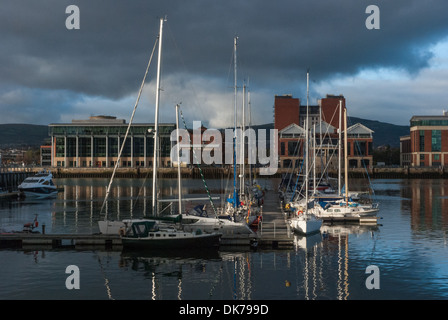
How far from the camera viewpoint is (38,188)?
83.1 metres

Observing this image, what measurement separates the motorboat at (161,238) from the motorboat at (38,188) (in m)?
52.4

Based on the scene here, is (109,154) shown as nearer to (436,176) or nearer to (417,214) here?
(436,176)

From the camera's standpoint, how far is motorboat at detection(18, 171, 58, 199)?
268ft

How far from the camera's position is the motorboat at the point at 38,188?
8181cm

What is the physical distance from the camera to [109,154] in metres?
184

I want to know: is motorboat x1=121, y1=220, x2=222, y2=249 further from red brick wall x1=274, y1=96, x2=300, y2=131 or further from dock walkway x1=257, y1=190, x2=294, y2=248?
red brick wall x1=274, y1=96, x2=300, y2=131

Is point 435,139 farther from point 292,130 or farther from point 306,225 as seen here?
point 306,225

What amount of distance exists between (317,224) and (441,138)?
14172 cm

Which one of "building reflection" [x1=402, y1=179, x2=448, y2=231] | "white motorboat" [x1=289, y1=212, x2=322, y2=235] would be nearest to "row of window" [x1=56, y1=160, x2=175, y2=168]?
"building reflection" [x1=402, y1=179, x2=448, y2=231]

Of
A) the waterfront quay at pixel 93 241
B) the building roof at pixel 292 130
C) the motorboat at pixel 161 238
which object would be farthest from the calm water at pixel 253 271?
the building roof at pixel 292 130

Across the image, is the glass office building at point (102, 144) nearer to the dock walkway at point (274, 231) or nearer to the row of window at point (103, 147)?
the row of window at point (103, 147)

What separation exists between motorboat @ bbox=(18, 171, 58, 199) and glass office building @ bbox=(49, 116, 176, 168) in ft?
308

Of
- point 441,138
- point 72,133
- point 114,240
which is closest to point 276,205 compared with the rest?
point 114,240

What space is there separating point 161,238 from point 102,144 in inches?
6129
